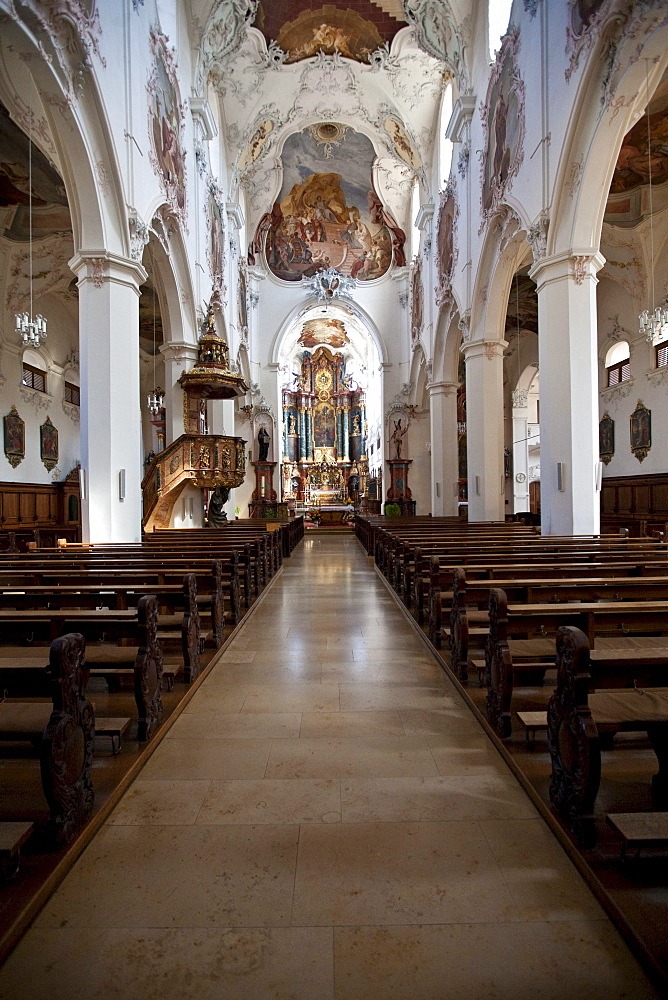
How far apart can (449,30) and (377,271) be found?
11.5m

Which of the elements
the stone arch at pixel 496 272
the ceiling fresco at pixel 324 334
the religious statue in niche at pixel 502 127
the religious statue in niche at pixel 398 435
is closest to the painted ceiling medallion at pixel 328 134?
the ceiling fresco at pixel 324 334

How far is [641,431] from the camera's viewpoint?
15391mm

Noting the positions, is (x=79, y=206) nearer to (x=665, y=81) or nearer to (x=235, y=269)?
(x=665, y=81)

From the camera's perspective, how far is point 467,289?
14.2 m

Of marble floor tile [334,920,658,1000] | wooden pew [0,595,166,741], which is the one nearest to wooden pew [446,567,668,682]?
wooden pew [0,595,166,741]

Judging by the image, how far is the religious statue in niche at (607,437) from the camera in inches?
670

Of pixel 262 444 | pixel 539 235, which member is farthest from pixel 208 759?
pixel 262 444

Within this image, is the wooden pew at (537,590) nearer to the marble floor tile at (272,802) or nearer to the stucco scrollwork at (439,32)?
the marble floor tile at (272,802)

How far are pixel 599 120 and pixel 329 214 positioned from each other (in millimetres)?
18604

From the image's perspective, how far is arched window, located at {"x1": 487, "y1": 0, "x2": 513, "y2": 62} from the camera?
12.4m

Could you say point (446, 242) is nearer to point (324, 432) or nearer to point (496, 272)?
point (496, 272)

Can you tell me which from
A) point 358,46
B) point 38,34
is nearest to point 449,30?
point 358,46

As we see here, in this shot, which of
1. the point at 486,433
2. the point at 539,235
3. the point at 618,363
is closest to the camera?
the point at 539,235

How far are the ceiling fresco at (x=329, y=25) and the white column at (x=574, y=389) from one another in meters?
12.1
